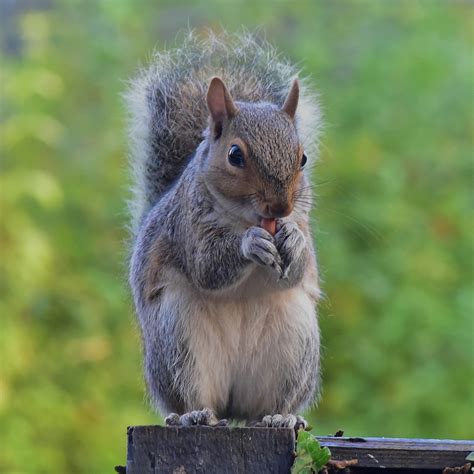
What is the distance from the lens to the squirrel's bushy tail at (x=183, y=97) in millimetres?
3918

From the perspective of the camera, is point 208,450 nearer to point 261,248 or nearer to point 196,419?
point 196,419

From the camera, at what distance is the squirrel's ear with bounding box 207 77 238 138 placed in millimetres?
3143

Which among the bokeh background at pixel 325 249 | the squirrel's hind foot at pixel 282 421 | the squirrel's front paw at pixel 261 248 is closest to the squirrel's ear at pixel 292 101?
the squirrel's front paw at pixel 261 248

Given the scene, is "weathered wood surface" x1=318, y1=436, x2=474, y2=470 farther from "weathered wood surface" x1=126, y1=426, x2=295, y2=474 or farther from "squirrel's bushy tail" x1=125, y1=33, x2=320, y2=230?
"squirrel's bushy tail" x1=125, y1=33, x2=320, y2=230

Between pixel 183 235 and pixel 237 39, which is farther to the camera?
pixel 237 39

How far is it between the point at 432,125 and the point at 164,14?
2.18m

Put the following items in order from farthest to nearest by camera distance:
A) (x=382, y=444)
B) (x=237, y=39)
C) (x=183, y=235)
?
(x=237, y=39)
(x=183, y=235)
(x=382, y=444)

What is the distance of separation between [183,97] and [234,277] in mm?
989

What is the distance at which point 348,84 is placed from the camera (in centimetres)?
695

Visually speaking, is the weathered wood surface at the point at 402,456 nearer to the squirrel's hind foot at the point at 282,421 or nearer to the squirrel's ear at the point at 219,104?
the squirrel's hind foot at the point at 282,421

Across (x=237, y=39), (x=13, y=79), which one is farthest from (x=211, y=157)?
(x=13, y=79)

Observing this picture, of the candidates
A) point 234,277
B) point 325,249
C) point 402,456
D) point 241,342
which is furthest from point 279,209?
point 325,249

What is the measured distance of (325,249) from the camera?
20.1 ft

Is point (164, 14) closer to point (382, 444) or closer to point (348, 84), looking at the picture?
point (348, 84)
